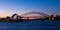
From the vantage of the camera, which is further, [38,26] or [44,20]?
[38,26]

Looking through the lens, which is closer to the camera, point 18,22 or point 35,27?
point 18,22

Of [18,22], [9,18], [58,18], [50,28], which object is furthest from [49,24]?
[9,18]

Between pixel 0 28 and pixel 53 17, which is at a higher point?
pixel 53 17

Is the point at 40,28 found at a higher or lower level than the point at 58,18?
lower

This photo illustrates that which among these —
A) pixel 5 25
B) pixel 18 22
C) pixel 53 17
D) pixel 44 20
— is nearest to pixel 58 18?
pixel 53 17

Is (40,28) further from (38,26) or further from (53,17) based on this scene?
(53,17)

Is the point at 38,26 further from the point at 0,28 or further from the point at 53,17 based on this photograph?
the point at 0,28
